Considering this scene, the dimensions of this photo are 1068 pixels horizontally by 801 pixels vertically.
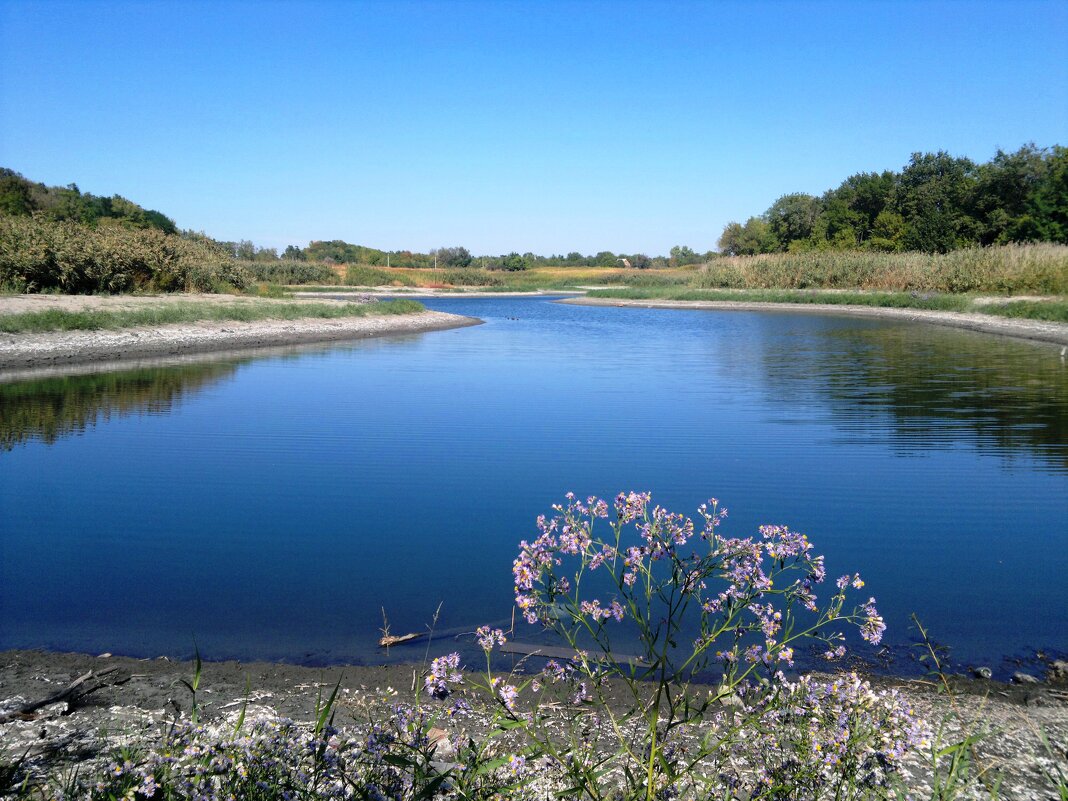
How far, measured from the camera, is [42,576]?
500 cm

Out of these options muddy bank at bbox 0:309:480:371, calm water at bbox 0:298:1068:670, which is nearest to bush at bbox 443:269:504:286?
muddy bank at bbox 0:309:480:371

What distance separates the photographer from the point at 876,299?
35156mm

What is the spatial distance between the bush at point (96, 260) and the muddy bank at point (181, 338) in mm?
4571

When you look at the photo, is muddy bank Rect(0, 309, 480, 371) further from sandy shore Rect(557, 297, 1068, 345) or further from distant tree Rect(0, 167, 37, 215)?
distant tree Rect(0, 167, 37, 215)

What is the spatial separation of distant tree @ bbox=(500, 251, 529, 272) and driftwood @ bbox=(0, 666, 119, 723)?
285ft

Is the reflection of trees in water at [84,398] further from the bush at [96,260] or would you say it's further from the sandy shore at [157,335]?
the bush at [96,260]

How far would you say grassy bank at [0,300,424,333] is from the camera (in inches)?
664

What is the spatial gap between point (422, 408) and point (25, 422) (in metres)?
4.83

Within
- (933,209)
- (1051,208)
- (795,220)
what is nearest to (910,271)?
(1051,208)

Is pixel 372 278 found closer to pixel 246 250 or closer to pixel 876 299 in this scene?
pixel 246 250

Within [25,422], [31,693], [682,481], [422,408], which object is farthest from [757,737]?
[25,422]

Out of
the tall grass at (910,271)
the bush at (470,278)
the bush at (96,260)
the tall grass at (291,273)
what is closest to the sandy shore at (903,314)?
the tall grass at (910,271)

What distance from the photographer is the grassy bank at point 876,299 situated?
24375 mm

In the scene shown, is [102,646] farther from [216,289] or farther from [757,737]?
[216,289]
